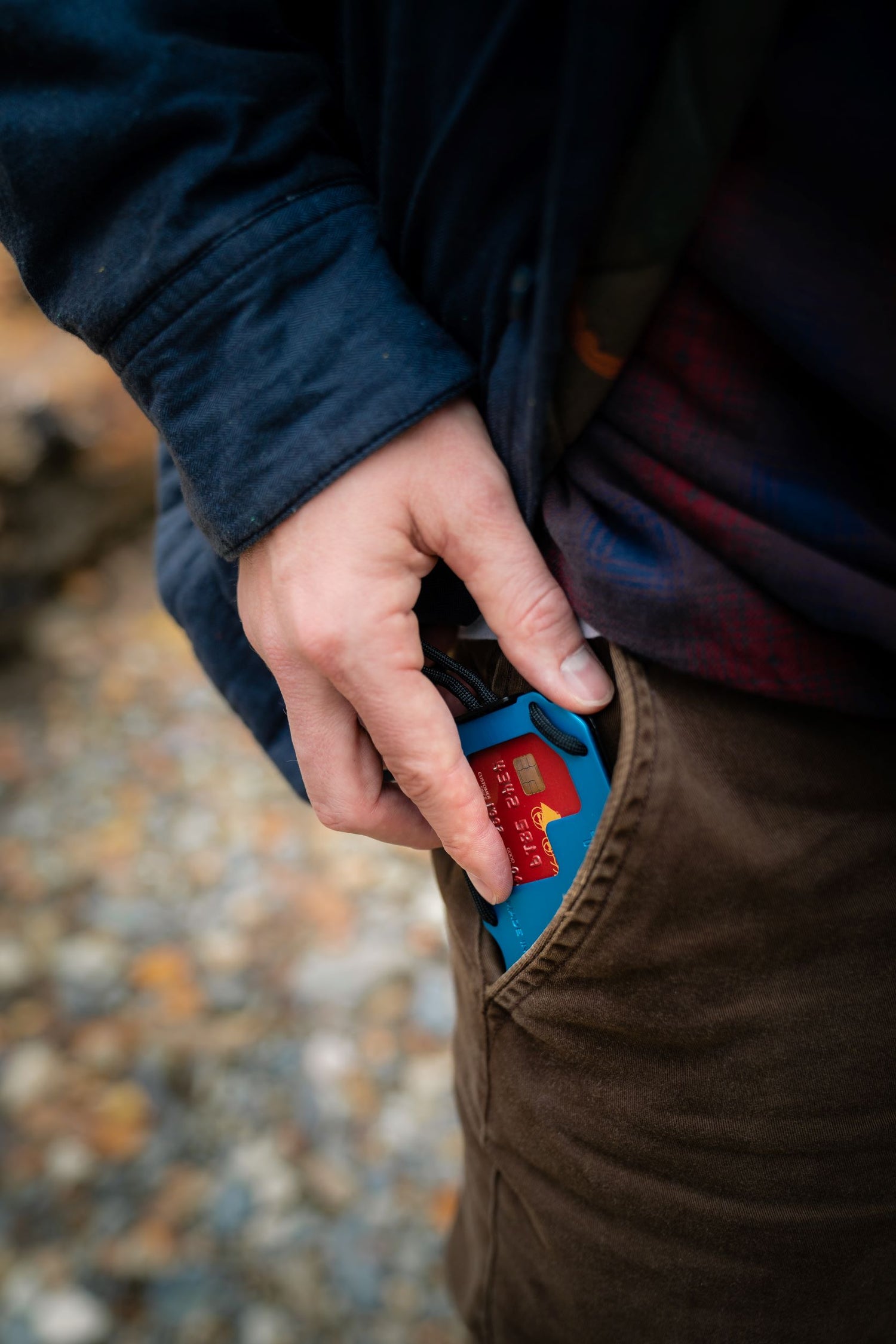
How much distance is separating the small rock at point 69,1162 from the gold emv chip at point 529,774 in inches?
55.2

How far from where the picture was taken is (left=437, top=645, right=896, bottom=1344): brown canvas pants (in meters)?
0.58

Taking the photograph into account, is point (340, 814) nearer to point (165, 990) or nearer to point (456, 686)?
point (456, 686)

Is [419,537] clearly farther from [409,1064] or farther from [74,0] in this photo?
[409,1064]

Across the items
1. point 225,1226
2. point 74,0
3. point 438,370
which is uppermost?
point 74,0

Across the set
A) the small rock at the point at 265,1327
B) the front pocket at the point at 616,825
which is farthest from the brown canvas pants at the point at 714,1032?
the small rock at the point at 265,1327

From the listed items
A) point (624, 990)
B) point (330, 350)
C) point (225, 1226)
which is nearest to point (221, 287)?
point (330, 350)

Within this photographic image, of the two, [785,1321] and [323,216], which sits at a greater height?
[323,216]

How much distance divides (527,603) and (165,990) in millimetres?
1586

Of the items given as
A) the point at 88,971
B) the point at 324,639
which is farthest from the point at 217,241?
the point at 88,971

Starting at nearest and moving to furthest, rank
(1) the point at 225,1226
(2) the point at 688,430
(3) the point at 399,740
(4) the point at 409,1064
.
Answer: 1. (2) the point at 688,430
2. (3) the point at 399,740
3. (1) the point at 225,1226
4. (4) the point at 409,1064

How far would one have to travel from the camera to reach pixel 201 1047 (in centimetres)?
179

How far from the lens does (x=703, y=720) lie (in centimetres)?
59

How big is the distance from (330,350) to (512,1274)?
2.69 ft

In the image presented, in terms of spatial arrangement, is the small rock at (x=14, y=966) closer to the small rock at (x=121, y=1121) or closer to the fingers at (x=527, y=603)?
the small rock at (x=121, y=1121)
